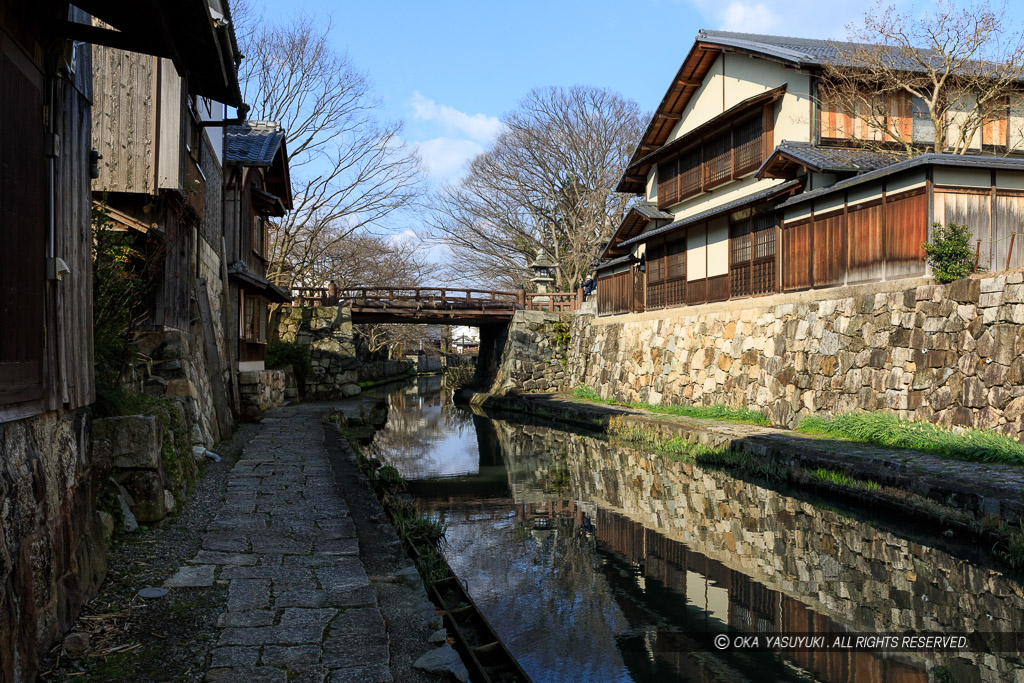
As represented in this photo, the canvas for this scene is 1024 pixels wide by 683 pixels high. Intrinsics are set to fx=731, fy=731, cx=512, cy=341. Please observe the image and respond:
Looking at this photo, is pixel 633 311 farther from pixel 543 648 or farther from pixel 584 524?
pixel 543 648

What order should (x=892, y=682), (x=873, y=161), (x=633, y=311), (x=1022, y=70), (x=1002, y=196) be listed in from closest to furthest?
1. (x=892, y=682)
2. (x=1002, y=196)
3. (x=873, y=161)
4. (x=1022, y=70)
5. (x=633, y=311)

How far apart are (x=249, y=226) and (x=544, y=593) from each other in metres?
15.6

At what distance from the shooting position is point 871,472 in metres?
10.3

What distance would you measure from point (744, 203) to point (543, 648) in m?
14.7

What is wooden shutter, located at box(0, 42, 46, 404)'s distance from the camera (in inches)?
155

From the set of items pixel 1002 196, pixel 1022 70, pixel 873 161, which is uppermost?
pixel 1022 70

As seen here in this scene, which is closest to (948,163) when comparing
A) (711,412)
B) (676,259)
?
(711,412)

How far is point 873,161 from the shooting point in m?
16.3

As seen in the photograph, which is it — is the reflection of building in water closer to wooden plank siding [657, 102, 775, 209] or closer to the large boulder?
the large boulder

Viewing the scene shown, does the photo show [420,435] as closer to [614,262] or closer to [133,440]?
[614,262]

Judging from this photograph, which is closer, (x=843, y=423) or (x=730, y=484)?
(x=730, y=484)

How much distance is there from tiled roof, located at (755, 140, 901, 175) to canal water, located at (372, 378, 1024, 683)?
716 centimetres

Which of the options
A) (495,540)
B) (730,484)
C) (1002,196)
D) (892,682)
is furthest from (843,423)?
(892,682)

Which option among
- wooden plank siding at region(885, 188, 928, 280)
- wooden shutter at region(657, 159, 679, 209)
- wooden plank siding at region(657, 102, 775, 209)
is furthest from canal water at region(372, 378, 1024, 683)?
wooden shutter at region(657, 159, 679, 209)
